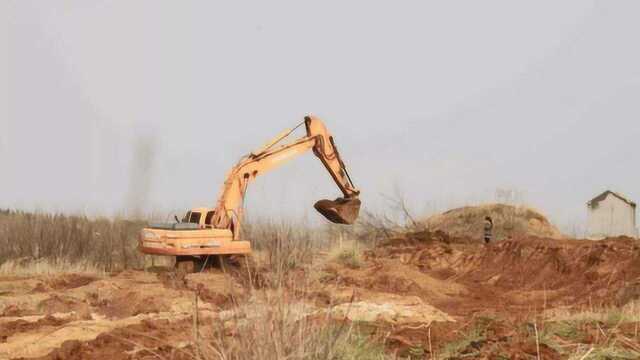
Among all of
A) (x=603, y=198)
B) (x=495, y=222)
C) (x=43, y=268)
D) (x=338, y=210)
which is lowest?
(x=43, y=268)

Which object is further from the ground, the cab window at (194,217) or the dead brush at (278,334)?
the cab window at (194,217)

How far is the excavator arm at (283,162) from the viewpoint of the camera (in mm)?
14039

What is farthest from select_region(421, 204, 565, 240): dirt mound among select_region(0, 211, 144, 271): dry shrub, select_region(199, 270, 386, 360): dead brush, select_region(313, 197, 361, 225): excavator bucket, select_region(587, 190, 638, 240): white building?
select_region(199, 270, 386, 360): dead brush

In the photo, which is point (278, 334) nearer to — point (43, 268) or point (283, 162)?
point (283, 162)

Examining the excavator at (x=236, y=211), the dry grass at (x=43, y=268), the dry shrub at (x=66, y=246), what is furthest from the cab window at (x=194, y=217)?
the dry shrub at (x=66, y=246)

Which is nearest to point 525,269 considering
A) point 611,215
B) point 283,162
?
point 283,162

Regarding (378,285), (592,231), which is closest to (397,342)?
(378,285)

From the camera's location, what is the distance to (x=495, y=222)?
25672 millimetres

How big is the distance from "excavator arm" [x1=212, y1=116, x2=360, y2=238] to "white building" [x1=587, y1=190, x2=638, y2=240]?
15.4 m

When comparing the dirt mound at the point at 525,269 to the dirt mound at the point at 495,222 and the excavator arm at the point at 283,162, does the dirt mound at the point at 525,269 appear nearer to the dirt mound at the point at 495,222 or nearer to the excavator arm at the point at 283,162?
the excavator arm at the point at 283,162

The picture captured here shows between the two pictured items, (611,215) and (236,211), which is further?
(611,215)

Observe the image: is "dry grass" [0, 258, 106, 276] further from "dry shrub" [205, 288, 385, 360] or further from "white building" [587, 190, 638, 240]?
"white building" [587, 190, 638, 240]

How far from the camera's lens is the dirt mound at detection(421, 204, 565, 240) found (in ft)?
82.9

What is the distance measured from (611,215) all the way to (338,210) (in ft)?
55.7
